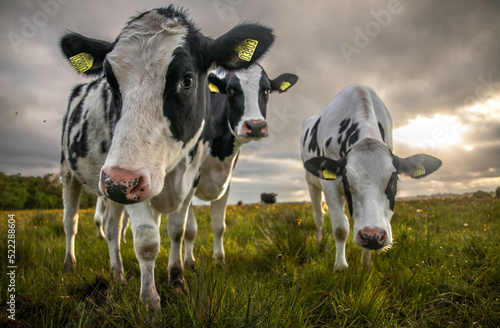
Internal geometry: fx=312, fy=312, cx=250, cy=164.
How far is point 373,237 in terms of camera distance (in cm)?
314

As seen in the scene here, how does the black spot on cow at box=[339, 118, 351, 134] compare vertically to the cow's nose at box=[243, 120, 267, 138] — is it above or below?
above

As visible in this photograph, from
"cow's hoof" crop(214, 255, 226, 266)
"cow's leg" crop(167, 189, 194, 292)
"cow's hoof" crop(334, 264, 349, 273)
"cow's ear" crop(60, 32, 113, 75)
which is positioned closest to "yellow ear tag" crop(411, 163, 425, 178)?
"cow's hoof" crop(334, 264, 349, 273)

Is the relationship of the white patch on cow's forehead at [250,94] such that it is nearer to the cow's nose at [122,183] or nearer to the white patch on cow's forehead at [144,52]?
the white patch on cow's forehead at [144,52]

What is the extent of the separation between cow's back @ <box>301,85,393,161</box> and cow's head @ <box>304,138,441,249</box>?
35 cm

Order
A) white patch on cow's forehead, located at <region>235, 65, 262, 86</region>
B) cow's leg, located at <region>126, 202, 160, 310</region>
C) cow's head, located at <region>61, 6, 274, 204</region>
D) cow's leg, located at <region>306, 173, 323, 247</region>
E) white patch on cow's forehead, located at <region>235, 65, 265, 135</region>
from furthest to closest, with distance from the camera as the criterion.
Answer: cow's leg, located at <region>306, 173, 323, 247</region>
white patch on cow's forehead, located at <region>235, 65, 262, 86</region>
white patch on cow's forehead, located at <region>235, 65, 265, 135</region>
cow's leg, located at <region>126, 202, 160, 310</region>
cow's head, located at <region>61, 6, 274, 204</region>

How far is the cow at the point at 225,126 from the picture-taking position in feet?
14.8

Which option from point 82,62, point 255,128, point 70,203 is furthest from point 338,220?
point 70,203

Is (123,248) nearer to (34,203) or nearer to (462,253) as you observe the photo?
(462,253)

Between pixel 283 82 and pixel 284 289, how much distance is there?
3.92 meters

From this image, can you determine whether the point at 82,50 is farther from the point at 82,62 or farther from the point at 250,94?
the point at 250,94

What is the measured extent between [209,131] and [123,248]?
2.41 meters

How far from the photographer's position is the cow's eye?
2.36m

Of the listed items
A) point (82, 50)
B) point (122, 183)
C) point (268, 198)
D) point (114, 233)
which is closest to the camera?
point (122, 183)

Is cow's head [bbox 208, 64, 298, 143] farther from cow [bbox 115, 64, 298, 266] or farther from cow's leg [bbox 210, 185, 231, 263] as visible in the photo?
cow's leg [bbox 210, 185, 231, 263]
